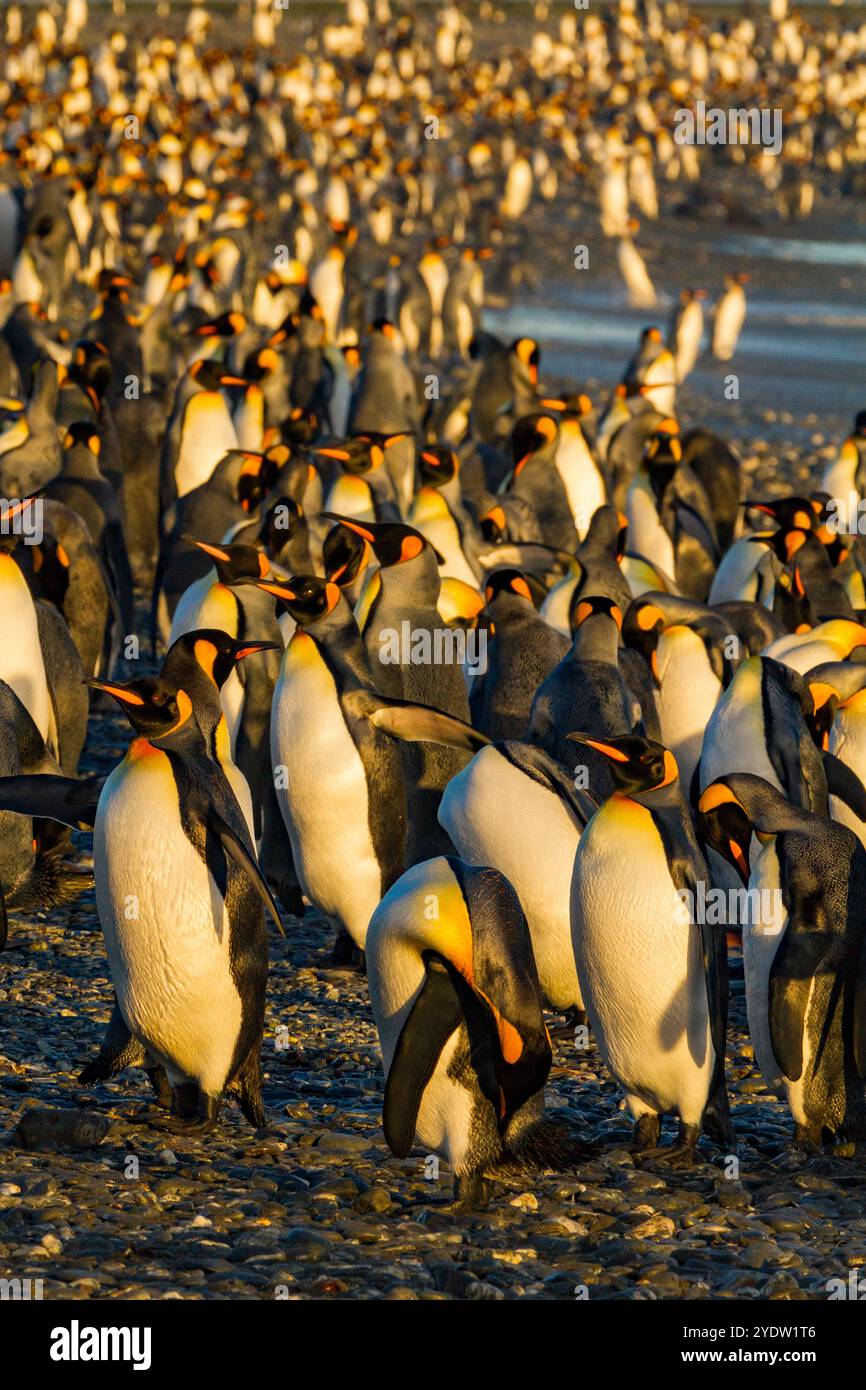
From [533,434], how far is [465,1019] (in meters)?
6.11

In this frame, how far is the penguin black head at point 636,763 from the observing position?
463 cm

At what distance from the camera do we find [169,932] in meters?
4.55

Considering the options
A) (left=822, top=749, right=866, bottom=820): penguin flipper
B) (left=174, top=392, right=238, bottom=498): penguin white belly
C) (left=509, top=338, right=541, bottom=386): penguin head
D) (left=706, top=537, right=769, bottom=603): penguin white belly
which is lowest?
(left=822, top=749, right=866, bottom=820): penguin flipper

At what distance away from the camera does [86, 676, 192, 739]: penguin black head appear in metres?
4.59

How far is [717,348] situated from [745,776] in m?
16.6

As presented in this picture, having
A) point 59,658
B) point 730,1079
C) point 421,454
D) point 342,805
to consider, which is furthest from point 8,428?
point 730,1079

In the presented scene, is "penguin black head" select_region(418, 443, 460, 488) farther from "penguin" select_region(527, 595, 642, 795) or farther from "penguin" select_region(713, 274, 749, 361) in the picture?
"penguin" select_region(713, 274, 749, 361)

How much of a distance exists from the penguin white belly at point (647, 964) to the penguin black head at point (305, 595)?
53.3 inches

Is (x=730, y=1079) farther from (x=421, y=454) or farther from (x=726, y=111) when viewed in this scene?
(x=726, y=111)

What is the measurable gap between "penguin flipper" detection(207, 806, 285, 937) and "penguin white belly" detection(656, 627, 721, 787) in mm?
2596

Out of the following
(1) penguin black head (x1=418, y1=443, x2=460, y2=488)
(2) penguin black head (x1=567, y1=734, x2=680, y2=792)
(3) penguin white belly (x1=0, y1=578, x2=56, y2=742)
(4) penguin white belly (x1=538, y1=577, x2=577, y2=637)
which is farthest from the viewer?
(1) penguin black head (x1=418, y1=443, x2=460, y2=488)

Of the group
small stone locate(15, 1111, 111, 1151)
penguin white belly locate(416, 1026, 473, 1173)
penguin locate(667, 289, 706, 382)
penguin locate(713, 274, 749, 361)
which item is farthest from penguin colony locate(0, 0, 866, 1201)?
penguin locate(713, 274, 749, 361)

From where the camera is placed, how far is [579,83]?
146 ft

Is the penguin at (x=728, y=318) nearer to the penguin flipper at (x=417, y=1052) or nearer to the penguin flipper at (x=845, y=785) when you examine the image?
the penguin flipper at (x=845, y=785)
